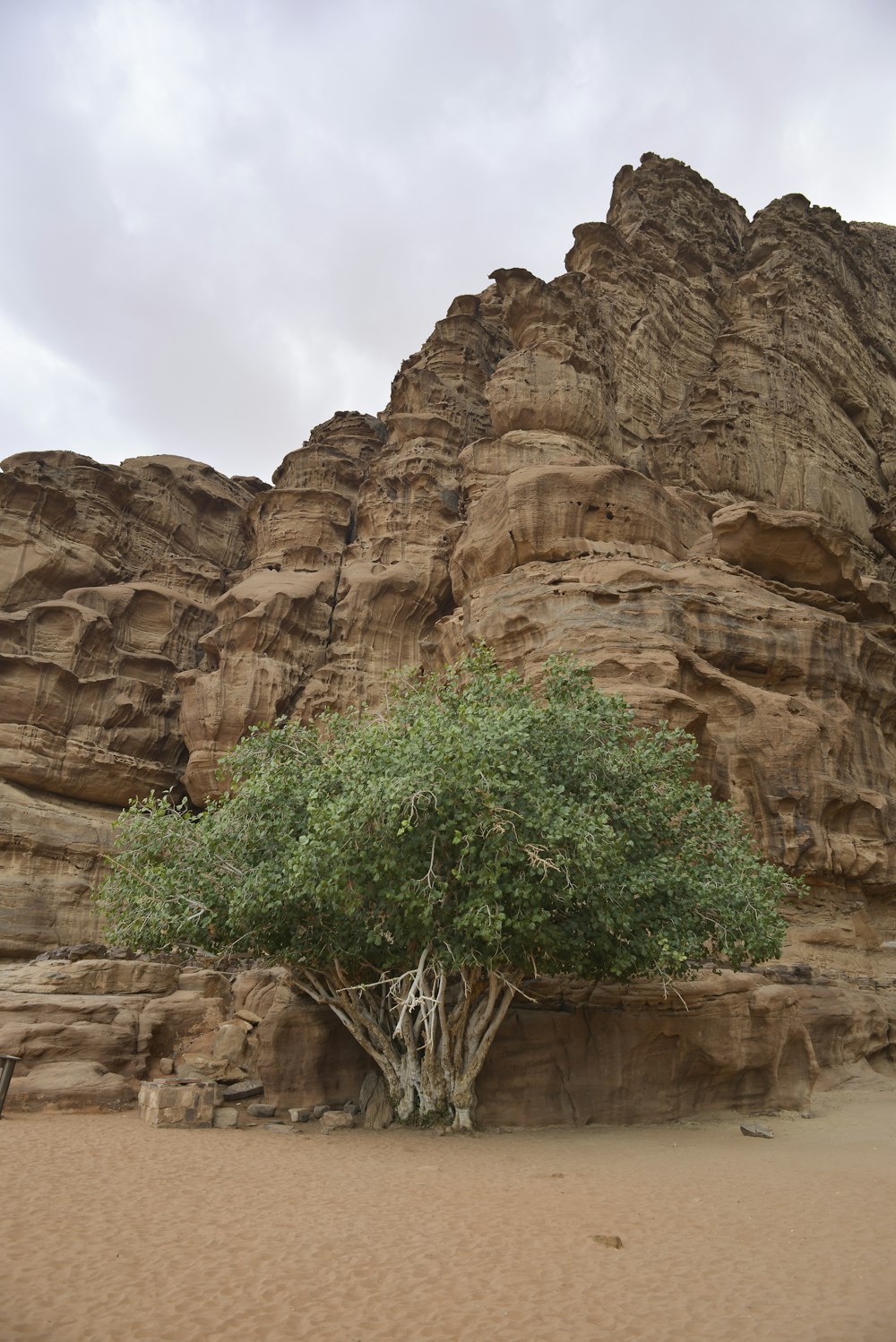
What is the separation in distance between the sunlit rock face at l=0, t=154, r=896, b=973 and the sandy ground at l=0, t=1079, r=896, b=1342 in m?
14.4

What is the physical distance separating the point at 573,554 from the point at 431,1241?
2430 cm

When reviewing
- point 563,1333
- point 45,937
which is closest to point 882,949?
point 563,1333

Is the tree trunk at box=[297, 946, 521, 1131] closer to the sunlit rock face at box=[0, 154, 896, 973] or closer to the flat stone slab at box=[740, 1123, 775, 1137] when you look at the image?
the flat stone slab at box=[740, 1123, 775, 1137]

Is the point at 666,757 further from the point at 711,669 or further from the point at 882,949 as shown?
the point at 882,949

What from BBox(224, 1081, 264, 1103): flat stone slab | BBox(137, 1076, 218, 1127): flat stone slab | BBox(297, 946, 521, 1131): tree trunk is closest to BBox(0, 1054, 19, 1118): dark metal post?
BBox(137, 1076, 218, 1127): flat stone slab

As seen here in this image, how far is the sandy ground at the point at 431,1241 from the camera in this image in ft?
21.1

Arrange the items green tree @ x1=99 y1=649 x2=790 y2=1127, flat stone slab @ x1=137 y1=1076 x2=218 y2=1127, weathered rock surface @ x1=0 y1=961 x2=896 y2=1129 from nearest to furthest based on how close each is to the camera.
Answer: green tree @ x1=99 y1=649 x2=790 y2=1127 < flat stone slab @ x1=137 y1=1076 x2=218 y2=1127 < weathered rock surface @ x1=0 y1=961 x2=896 y2=1129

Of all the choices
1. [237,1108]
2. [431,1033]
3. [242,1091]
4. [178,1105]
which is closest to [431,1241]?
[431,1033]

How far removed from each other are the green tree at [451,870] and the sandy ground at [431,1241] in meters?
2.96

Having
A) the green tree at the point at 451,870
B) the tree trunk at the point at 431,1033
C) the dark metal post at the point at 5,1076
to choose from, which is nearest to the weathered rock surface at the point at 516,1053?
the tree trunk at the point at 431,1033

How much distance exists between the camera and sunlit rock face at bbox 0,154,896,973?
1051 inches

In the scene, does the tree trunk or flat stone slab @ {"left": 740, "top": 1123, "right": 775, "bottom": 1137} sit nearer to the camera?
the tree trunk

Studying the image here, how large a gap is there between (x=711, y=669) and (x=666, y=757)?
384 inches

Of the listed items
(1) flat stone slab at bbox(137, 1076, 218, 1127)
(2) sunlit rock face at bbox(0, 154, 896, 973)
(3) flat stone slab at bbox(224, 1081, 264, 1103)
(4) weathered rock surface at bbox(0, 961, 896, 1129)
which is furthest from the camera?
(2) sunlit rock face at bbox(0, 154, 896, 973)
